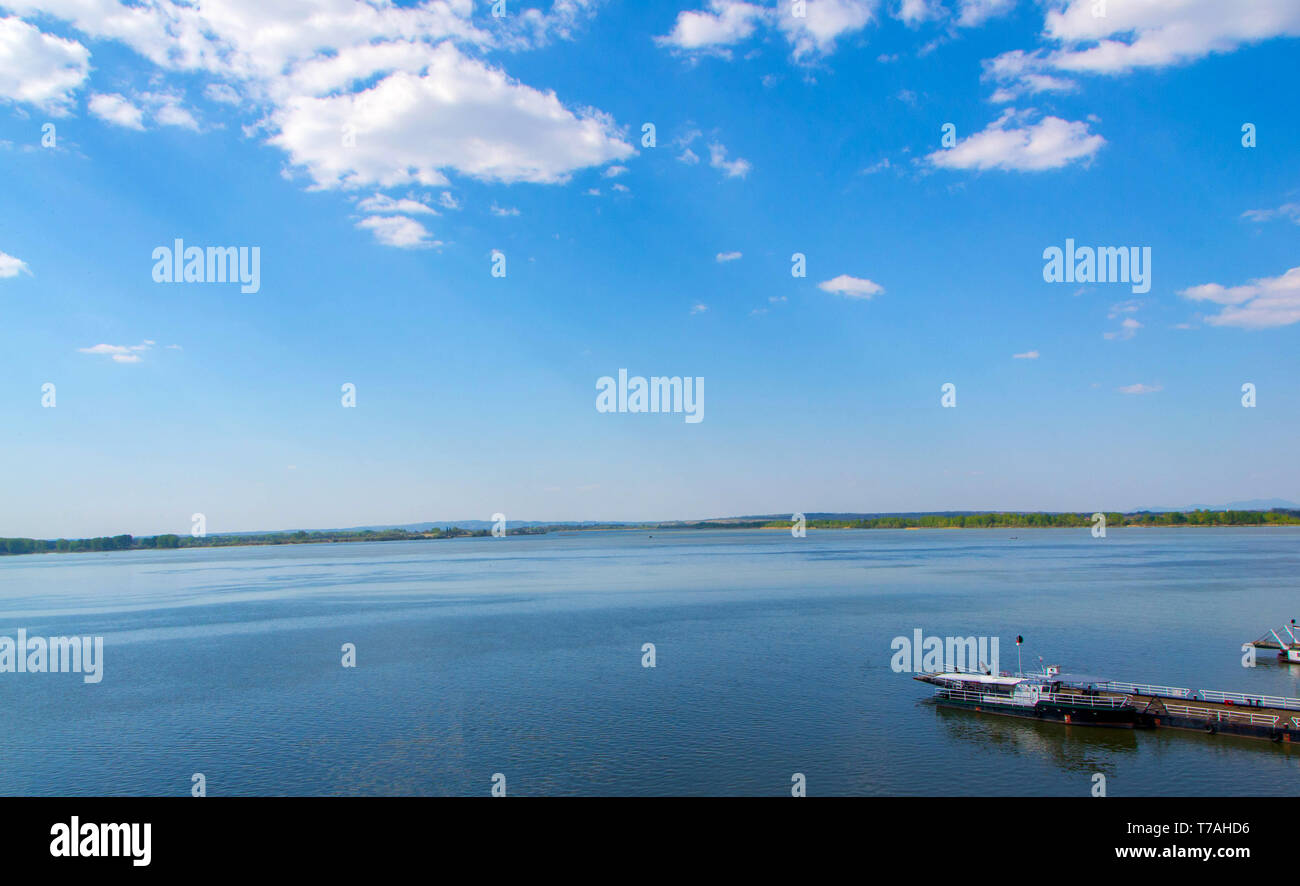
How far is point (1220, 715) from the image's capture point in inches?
1220

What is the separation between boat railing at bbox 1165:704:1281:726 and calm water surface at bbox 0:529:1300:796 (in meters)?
1.42

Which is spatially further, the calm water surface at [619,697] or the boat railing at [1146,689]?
the boat railing at [1146,689]

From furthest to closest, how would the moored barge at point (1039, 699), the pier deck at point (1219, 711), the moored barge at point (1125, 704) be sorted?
the moored barge at point (1039, 699) → the moored barge at point (1125, 704) → the pier deck at point (1219, 711)

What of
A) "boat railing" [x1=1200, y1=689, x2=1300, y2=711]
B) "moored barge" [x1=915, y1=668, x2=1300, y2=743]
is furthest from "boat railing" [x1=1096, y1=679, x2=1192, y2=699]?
"boat railing" [x1=1200, y1=689, x2=1300, y2=711]

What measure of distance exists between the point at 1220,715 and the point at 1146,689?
15.1 ft

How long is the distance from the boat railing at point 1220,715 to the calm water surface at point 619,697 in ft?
4.65

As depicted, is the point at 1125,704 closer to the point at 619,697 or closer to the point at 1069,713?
the point at 1069,713

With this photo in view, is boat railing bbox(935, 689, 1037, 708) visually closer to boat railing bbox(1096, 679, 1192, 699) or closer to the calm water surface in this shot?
the calm water surface

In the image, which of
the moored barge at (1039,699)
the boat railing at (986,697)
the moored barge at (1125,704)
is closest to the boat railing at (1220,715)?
the moored barge at (1125,704)

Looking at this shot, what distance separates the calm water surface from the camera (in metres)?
27.2

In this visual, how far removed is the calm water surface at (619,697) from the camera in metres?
27.2

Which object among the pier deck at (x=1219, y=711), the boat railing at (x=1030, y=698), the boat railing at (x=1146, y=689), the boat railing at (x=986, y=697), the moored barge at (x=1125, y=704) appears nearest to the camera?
the pier deck at (x=1219, y=711)

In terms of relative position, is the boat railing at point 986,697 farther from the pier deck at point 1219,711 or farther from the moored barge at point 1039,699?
the pier deck at point 1219,711
